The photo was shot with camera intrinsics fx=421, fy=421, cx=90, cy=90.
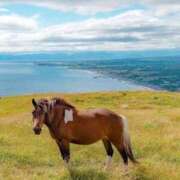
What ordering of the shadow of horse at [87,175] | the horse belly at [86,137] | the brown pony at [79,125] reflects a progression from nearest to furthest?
the shadow of horse at [87,175]
the brown pony at [79,125]
the horse belly at [86,137]

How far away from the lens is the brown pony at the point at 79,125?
12.2m

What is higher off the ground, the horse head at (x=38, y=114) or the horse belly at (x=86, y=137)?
the horse head at (x=38, y=114)

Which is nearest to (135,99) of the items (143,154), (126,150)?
(143,154)

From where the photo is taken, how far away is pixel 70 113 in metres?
12.5

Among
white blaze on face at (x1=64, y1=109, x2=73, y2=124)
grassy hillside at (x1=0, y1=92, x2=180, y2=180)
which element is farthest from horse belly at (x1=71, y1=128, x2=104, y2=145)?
grassy hillside at (x1=0, y1=92, x2=180, y2=180)

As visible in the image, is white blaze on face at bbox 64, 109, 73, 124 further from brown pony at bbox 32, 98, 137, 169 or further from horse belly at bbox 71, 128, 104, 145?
horse belly at bbox 71, 128, 104, 145

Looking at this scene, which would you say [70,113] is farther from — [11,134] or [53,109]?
[11,134]

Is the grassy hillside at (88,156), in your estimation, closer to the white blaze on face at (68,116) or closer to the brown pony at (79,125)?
the brown pony at (79,125)

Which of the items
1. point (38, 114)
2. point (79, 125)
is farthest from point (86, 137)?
point (38, 114)

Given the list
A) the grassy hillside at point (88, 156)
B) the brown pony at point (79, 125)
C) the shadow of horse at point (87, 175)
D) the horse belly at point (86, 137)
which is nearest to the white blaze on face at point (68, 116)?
the brown pony at point (79, 125)

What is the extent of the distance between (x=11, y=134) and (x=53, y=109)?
1180cm

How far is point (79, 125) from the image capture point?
12500 millimetres

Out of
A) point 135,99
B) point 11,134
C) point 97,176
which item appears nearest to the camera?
point 97,176

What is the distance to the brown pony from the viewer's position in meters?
12.2
